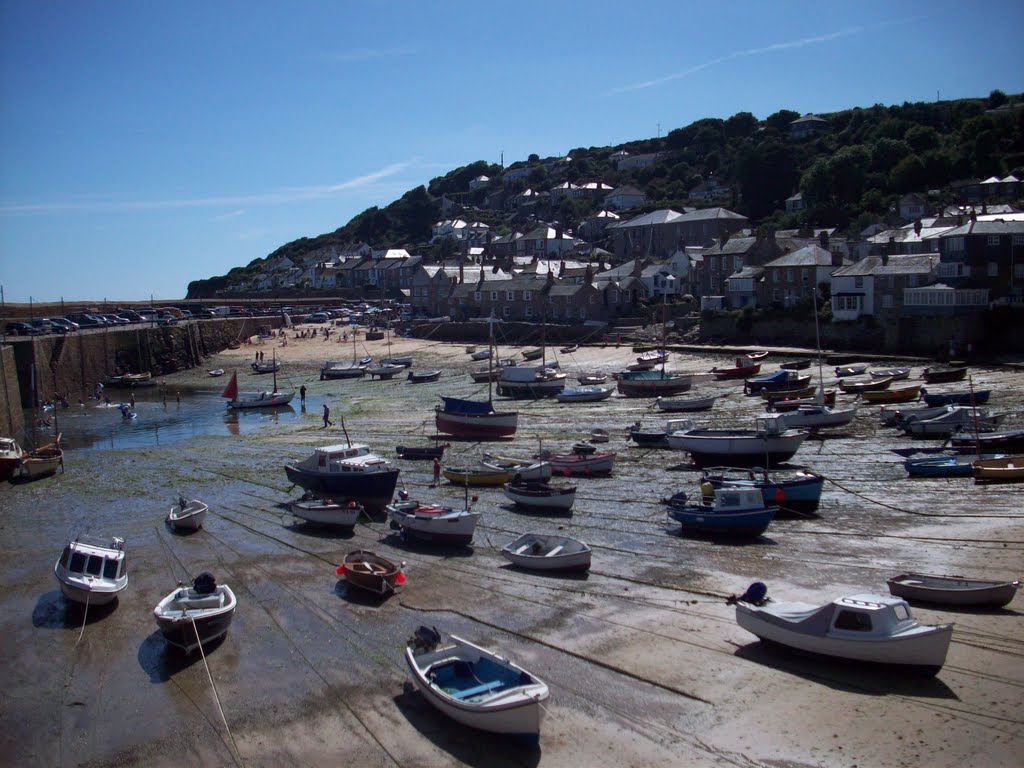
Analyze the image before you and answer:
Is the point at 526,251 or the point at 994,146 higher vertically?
the point at 994,146

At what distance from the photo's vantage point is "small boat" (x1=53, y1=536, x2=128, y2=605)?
20719mm

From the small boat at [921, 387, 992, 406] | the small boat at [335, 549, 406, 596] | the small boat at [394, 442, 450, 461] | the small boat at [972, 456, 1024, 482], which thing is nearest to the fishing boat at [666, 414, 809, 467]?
the small boat at [972, 456, 1024, 482]

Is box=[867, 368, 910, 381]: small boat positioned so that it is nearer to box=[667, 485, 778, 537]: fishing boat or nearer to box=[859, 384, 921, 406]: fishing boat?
box=[859, 384, 921, 406]: fishing boat

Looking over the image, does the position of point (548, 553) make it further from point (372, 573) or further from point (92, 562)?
point (92, 562)

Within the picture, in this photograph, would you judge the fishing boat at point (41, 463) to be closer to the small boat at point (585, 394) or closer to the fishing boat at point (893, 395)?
A: the small boat at point (585, 394)

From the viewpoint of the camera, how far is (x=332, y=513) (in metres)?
27.3

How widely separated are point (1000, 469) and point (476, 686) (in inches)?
849

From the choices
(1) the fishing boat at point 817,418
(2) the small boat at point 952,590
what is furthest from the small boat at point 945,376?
(2) the small boat at point 952,590

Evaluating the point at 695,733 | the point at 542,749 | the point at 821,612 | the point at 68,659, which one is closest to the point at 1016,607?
the point at 821,612

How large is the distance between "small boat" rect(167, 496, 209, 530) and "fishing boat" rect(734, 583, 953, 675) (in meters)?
18.0

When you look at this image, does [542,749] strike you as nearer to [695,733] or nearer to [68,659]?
[695,733]

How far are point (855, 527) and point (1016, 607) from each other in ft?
24.0

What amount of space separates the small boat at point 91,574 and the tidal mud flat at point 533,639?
433 millimetres

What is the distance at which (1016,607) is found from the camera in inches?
720
